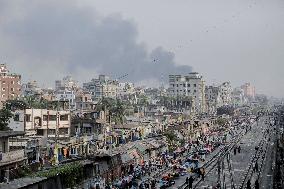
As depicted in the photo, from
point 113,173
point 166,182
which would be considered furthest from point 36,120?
point 166,182

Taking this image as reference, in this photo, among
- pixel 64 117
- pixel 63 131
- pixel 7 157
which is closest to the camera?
pixel 7 157

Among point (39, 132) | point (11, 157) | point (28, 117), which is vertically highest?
point (28, 117)

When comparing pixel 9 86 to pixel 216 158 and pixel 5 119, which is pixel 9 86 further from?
pixel 5 119

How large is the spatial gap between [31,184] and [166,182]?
24.4m

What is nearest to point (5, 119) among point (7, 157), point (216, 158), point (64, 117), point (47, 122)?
point (47, 122)

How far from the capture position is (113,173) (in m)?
62.3

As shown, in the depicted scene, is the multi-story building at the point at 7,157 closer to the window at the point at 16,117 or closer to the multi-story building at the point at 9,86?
the window at the point at 16,117

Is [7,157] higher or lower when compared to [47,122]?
lower

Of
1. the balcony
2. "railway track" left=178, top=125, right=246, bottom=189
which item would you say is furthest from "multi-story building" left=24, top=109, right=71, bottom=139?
the balcony

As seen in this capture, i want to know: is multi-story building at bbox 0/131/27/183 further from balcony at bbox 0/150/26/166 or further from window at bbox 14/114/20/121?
window at bbox 14/114/20/121

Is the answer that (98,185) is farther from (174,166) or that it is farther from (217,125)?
(217,125)

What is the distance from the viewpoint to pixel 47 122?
3250 inches

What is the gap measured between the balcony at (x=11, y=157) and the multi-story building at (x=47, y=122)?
86.3 ft

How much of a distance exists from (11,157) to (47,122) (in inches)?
1329
